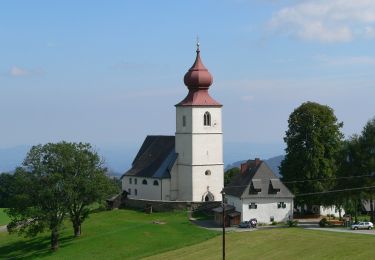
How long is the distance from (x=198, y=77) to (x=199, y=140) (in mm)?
6788

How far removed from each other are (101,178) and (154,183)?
505 inches

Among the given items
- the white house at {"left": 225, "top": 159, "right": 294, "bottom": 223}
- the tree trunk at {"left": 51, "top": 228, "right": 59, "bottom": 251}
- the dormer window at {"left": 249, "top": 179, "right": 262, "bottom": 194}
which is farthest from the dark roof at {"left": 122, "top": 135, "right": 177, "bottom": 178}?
the tree trunk at {"left": 51, "top": 228, "right": 59, "bottom": 251}

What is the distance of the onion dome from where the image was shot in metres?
72.8

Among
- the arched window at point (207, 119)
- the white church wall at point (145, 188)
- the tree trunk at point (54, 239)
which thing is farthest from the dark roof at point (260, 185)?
the tree trunk at point (54, 239)

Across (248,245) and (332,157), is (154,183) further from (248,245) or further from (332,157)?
(248,245)

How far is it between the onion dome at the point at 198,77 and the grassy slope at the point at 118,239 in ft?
45.9

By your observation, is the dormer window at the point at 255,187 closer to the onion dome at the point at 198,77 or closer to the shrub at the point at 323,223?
the shrub at the point at 323,223

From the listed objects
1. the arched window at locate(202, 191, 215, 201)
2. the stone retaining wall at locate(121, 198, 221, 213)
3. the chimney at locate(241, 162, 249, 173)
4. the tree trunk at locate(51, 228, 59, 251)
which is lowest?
the tree trunk at locate(51, 228, 59, 251)

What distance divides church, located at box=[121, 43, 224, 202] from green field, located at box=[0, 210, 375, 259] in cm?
432

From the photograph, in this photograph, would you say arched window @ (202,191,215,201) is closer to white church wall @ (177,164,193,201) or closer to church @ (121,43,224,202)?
church @ (121,43,224,202)

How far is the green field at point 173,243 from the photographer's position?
1852 inches

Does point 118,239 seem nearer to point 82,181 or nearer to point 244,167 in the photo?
point 82,181

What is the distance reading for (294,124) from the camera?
69.4m

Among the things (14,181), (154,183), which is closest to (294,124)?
(154,183)
